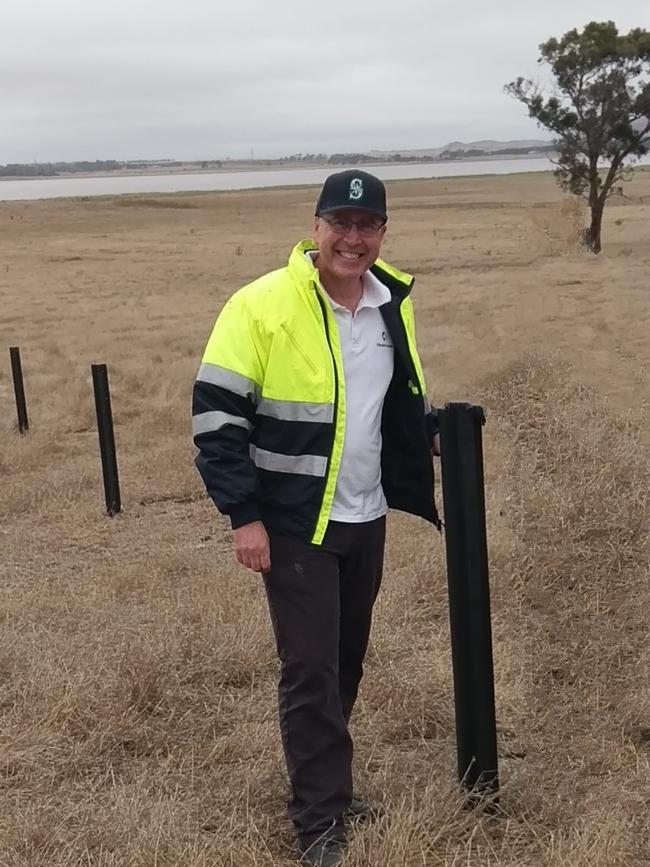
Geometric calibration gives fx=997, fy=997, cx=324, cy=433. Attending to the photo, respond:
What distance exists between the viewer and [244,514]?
2.54 m

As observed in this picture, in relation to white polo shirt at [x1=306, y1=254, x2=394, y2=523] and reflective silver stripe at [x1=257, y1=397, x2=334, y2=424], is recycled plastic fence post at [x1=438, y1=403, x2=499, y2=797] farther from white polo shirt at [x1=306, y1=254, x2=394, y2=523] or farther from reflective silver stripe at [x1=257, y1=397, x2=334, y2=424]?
reflective silver stripe at [x1=257, y1=397, x2=334, y2=424]

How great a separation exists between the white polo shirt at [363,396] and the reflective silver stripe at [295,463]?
0.08 m

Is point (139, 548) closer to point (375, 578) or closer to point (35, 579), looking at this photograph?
point (35, 579)

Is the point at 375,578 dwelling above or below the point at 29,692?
above

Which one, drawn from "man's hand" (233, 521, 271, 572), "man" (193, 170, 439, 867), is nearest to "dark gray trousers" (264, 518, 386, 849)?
"man" (193, 170, 439, 867)

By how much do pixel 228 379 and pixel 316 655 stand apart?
78 centimetres

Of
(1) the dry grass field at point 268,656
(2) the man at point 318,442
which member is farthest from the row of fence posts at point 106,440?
(2) the man at point 318,442

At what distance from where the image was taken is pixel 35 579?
204 inches

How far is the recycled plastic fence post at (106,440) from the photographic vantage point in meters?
6.30

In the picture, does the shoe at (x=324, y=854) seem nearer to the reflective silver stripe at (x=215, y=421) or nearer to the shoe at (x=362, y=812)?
the shoe at (x=362, y=812)

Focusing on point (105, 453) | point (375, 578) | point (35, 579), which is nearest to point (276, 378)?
point (375, 578)

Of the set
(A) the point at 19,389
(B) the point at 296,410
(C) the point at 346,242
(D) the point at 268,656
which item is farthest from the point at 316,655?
(A) the point at 19,389

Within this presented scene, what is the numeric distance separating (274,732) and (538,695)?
3.21ft

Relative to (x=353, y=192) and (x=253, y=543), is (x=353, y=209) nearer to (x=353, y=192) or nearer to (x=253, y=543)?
(x=353, y=192)
